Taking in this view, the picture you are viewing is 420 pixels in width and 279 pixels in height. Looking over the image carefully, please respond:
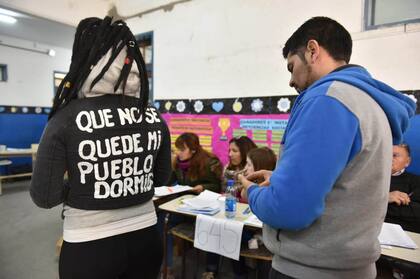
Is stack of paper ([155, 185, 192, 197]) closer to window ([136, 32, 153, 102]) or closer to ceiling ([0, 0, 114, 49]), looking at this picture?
window ([136, 32, 153, 102])

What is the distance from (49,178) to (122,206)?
25 cm

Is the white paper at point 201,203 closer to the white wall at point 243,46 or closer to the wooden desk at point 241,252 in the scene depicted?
the wooden desk at point 241,252

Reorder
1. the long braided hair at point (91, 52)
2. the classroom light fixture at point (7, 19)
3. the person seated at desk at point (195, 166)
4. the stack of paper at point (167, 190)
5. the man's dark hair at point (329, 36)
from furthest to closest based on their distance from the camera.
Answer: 1. the classroom light fixture at point (7, 19)
2. the person seated at desk at point (195, 166)
3. the stack of paper at point (167, 190)
4. the long braided hair at point (91, 52)
5. the man's dark hair at point (329, 36)

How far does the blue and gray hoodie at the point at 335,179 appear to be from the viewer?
0.69 meters

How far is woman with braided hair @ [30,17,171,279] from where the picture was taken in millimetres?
925

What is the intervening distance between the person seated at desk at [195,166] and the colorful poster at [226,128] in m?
0.26

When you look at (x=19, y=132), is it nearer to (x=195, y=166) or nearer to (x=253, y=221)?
(x=195, y=166)

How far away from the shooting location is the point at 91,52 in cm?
99

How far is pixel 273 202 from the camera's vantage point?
736 mm

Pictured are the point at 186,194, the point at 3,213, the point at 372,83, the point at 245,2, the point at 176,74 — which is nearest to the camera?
the point at 372,83

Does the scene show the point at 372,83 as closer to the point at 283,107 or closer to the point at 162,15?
the point at 283,107

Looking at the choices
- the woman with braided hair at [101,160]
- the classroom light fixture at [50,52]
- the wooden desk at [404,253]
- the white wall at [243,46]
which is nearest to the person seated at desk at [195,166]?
the white wall at [243,46]

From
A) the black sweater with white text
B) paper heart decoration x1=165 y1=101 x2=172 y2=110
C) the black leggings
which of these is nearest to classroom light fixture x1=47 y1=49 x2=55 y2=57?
paper heart decoration x1=165 y1=101 x2=172 y2=110

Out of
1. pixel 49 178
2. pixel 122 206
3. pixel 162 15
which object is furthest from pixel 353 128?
pixel 162 15
